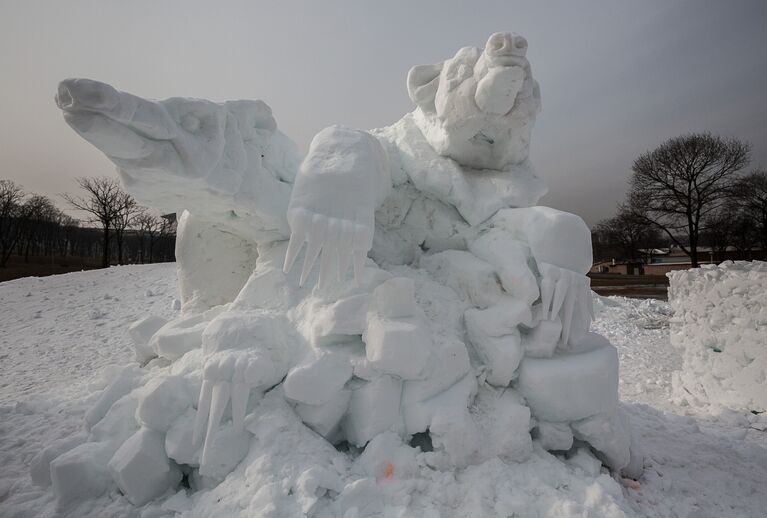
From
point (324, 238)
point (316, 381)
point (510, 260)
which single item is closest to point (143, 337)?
point (316, 381)

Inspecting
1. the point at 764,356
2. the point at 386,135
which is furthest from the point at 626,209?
the point at 386,135

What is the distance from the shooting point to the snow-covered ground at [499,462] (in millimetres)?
1363

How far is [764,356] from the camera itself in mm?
2955

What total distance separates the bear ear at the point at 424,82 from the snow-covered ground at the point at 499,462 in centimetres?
207

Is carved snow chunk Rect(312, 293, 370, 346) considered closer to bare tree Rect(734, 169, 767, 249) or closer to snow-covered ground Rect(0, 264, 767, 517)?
snow-covered ground Rect(0, 264, 767, 517)

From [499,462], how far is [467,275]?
2.95ft

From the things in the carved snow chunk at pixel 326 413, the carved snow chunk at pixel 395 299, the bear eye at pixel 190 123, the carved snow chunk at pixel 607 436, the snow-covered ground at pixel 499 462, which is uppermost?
the bear eye at pixel 190 123

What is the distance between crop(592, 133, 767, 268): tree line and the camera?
8039 mm

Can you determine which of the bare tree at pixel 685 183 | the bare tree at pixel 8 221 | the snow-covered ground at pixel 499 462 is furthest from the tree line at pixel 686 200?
the bare tree at pixel 8 221

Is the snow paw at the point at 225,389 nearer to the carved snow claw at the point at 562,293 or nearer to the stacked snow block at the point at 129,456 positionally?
the stacked snow block at the point at 129,456

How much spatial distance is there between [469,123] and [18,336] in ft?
17.7

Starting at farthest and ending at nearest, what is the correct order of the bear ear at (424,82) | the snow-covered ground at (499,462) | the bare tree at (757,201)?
the bare tree at (757,201) → the bear ear at (424,82) → the snow-covered ground at (499,462)

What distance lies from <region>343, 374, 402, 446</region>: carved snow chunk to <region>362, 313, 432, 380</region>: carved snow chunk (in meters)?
0.07

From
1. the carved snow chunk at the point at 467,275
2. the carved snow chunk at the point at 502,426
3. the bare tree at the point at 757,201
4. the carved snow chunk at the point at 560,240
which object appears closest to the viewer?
the carved snow chunk at the point at 502,426
